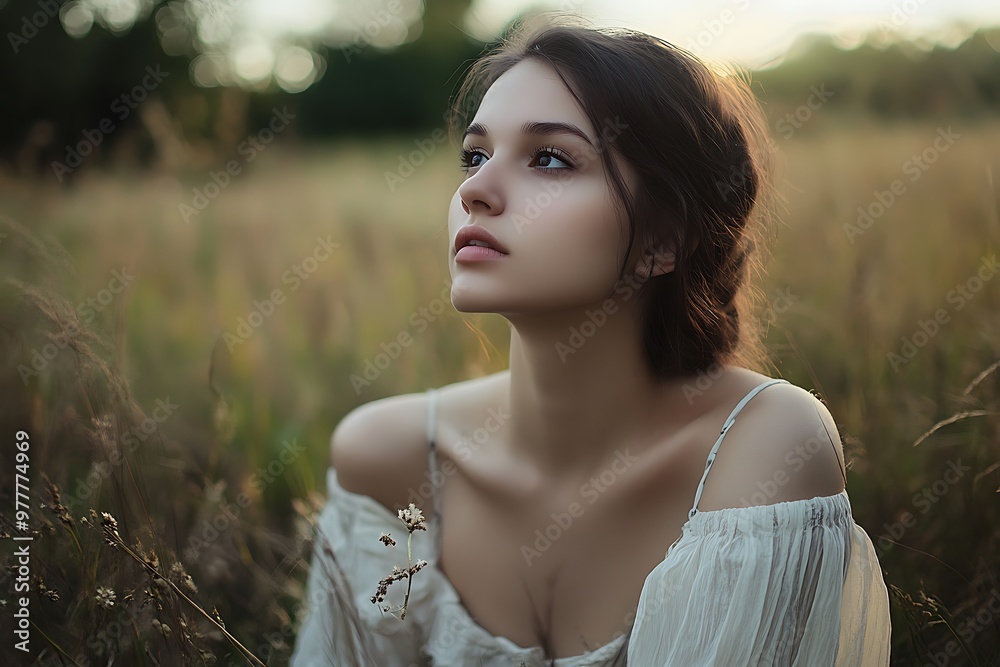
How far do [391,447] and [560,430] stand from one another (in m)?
0.52

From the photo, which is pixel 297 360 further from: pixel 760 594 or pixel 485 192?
pixel 760 594

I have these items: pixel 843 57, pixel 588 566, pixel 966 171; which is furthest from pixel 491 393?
pixel 843 57

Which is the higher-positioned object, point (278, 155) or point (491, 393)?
point (278, 155)

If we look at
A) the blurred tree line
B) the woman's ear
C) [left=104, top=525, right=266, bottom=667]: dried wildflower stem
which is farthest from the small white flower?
the blurred tree line

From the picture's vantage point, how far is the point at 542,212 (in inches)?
56.7

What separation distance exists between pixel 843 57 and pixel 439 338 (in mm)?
3236

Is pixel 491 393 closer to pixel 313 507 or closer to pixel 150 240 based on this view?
pixel 313 507

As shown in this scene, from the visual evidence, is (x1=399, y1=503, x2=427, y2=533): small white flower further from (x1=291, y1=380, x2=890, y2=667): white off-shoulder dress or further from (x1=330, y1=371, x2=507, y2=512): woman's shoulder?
(x1=330, y1=371, x2=507, y2=512): woman's shoulder

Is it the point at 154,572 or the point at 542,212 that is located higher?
the point at 542,212

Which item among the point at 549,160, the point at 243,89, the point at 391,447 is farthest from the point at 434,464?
the point at 243,89

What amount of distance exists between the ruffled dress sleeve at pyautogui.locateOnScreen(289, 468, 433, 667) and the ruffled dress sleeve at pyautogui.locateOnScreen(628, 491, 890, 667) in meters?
0.73

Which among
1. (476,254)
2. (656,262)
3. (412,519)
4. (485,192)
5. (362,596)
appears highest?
(485,192)

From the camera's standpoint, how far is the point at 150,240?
414 centimetres

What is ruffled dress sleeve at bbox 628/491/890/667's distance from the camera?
1.32 meters
